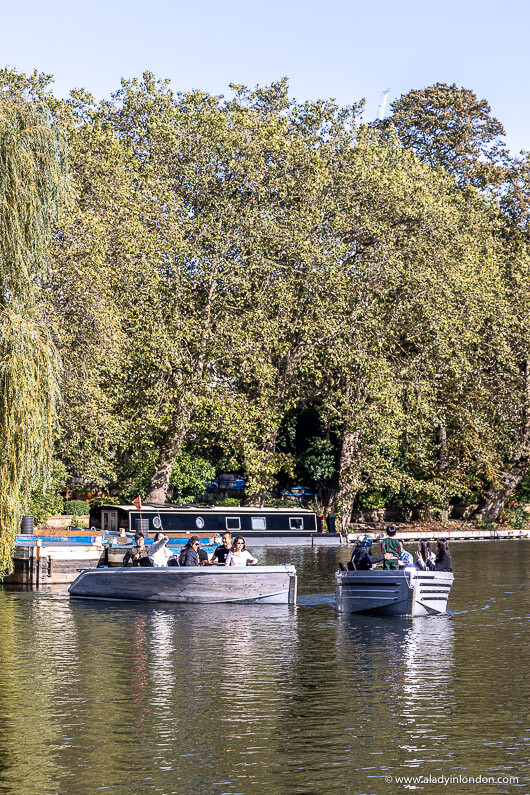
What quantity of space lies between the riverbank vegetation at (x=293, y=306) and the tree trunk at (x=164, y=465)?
116 millimetres

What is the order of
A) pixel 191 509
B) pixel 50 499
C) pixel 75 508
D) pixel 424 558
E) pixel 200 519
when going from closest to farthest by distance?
pixel 424 558
pixel 191 509
pixel 50 499
pixel 200 519
pixel 75 508

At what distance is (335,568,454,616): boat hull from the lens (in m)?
29.7

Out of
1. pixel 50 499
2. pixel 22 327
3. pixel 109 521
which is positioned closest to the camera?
pixel 22 327

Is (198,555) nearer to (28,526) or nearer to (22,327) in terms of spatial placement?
(28,526)

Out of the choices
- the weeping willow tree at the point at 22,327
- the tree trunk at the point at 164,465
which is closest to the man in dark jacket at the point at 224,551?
the weeping willow tree at the point at 22,327

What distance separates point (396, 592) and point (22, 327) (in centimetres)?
1212

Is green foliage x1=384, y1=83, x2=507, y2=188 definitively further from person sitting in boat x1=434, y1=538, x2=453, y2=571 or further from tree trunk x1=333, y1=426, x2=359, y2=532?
person sitting in boat x1=434, y1=538, x2=453, y2=571

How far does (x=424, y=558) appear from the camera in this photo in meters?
31.9

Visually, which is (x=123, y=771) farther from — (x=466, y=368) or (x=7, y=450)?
(x=466, y=368)

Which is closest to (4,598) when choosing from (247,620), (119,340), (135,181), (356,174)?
(247,620)

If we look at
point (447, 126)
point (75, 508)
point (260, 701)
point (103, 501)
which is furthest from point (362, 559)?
point (447, 126)

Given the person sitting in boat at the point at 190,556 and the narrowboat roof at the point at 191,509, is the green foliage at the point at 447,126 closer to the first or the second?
the narrowboat roof at the point at 191,509

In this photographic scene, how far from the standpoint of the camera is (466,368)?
65.9 metres

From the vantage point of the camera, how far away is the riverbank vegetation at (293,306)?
181 ft
